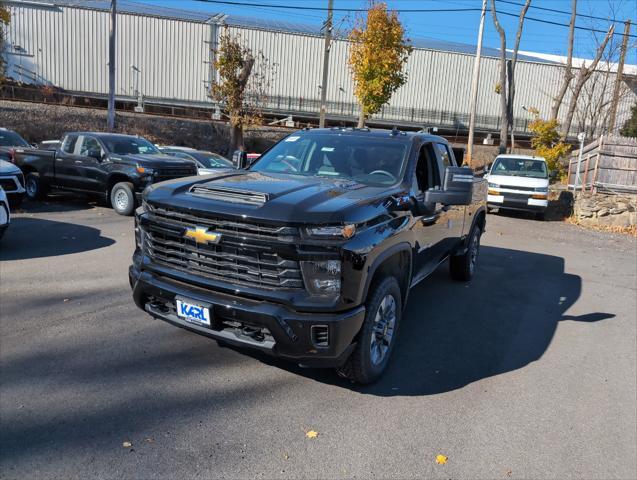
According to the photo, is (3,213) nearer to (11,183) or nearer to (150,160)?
(11,183)

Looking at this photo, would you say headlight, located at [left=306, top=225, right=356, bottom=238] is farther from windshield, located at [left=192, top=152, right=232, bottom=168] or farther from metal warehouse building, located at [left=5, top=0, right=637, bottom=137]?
metal warehouse building, located at [left=5, top=0, right=637, bottom=137]

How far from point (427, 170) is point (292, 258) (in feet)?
8.05

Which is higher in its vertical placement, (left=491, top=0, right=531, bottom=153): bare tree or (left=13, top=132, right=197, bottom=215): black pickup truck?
(left=491, top=0, right=531, bottom=153): bare tree

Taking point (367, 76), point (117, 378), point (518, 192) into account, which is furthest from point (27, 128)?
point (117, 378)

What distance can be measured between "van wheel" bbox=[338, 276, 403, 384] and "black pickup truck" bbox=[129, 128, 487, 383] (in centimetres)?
1

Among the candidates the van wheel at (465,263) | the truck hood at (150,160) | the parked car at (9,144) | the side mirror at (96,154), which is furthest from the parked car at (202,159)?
the van wheel at (465,263)

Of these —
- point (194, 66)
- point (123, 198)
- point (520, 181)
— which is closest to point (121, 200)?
point (123, 198)

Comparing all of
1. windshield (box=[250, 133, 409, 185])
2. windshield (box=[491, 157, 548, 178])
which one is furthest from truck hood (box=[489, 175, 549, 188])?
windshield (box=[250, 133, 409, 185])

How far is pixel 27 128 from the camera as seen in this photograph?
68.8ft

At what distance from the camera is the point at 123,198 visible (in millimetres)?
10805

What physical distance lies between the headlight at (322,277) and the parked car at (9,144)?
11.8m

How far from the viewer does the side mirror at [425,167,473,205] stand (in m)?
4.09

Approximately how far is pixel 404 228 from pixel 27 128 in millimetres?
21694

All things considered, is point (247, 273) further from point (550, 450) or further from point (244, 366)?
point (550, 450)
